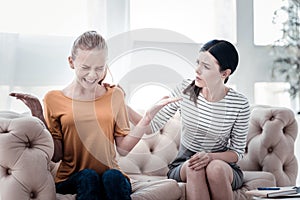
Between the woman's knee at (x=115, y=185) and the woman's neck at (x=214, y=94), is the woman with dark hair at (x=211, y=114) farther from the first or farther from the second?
the woman's knee at (x=115, y=185)

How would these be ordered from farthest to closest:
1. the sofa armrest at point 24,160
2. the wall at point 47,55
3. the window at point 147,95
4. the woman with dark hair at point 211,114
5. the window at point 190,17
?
1. the window at point 190,17
2. the wall at point 47,55
3. the window at point 147,95
4. the woman with dark hair at point 211,114
5. the sofa armrest at point 24,160

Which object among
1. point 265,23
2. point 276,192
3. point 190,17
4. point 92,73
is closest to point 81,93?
point 92,73

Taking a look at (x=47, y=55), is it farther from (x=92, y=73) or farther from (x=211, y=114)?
(x=211, y=114)

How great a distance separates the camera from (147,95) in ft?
9.86

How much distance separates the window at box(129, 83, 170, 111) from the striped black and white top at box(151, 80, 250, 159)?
0.59ft

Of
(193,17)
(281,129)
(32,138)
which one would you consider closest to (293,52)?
(193,17)

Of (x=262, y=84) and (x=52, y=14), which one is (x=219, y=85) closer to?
(x=52, y=14)

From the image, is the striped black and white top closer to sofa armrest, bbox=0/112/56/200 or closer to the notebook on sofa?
the notebook on sofa

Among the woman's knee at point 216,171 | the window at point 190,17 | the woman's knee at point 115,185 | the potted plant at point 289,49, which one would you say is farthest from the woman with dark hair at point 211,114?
the potted plant at point 289,49

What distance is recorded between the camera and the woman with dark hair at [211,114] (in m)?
2.69

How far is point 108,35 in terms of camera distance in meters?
3.50

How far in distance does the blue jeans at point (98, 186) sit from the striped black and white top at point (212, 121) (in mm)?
530

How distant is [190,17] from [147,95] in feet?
3.47

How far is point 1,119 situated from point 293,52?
260 cm
